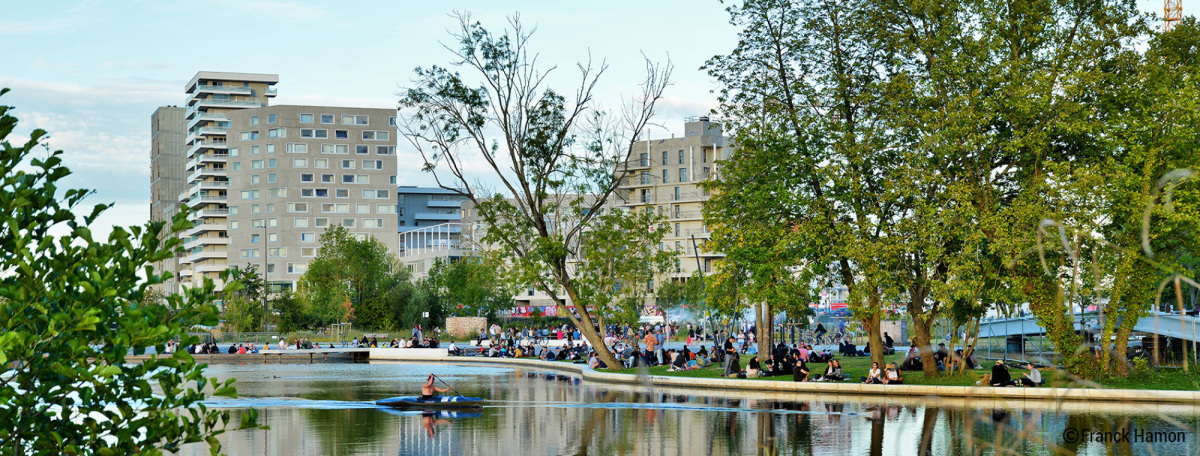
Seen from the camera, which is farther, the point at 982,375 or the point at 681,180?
the point at 681,180

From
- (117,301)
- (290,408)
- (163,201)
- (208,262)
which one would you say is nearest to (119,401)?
(117,301)

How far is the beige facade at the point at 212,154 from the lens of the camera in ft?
502

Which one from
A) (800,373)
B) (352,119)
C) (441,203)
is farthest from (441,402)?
(441,203)

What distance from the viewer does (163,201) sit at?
176750 millimetres

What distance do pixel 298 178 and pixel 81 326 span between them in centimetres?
14763

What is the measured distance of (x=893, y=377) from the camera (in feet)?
104

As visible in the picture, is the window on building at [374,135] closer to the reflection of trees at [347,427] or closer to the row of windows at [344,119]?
the row of windows at [344,119]

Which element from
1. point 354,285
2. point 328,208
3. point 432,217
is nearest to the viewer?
point 354,285

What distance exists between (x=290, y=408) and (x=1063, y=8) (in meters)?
24.2

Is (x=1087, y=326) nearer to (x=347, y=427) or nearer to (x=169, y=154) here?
(x=347, y=427)

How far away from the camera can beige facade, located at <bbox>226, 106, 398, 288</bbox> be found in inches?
5807

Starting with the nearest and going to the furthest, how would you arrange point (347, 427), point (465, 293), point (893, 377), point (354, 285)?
point (347, 427) < point (893, 377) < point (465, 293) < point (354, 285)

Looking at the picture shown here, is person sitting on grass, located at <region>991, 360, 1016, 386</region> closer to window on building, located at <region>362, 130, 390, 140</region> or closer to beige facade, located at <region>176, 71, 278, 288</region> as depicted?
window on building, located at <region>362, 130, 390, 140</region>

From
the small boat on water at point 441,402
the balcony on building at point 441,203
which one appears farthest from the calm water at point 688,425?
the balcony on building at point 441,203
